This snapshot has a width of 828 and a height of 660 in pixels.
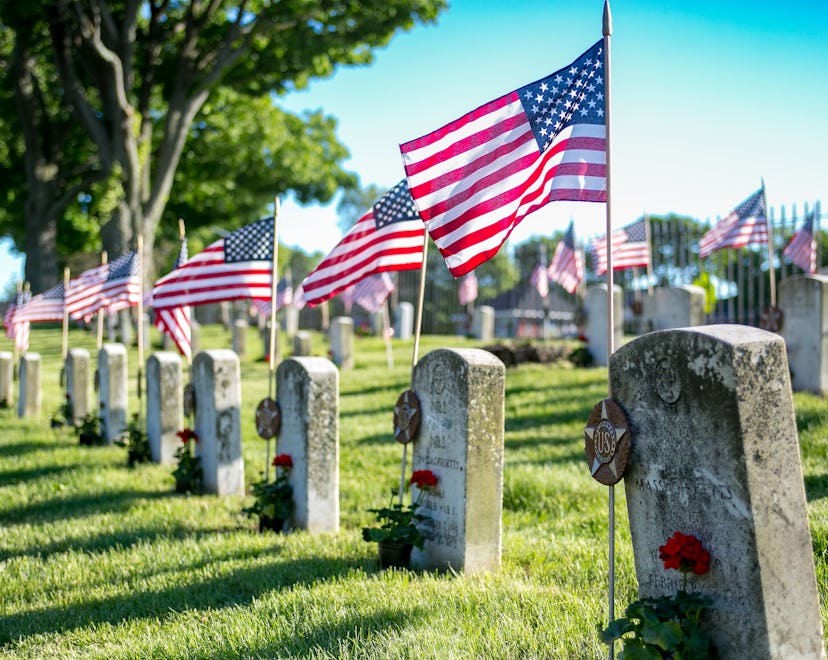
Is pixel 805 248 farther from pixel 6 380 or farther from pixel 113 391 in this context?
pixel 6 380

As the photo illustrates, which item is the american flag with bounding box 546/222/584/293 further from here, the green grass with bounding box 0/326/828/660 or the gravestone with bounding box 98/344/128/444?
the gravestone with bounding box 98/344/128/444

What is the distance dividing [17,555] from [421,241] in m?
4.07

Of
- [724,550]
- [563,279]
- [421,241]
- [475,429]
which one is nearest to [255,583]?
[475,429]

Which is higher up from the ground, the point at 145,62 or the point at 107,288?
the point at 145,62

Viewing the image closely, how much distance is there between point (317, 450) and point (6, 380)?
12.3 metres

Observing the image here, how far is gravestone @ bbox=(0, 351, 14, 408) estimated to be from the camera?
53.5 feet

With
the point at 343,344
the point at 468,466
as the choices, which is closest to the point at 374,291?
the point at 343,344

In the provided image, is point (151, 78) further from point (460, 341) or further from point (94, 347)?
point (460, 341)

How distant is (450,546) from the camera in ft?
17.6

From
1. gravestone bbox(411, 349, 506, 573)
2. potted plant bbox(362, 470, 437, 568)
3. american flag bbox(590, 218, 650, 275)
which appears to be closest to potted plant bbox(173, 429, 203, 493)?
potted plant bbox(362, 470, 437, 568)

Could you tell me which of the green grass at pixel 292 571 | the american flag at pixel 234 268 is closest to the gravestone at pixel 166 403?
the green grass at pixel 292 571

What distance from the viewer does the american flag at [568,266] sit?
17516mm

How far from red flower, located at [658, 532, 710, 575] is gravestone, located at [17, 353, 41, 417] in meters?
13.7

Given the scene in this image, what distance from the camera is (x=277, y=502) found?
6859 millimetres
